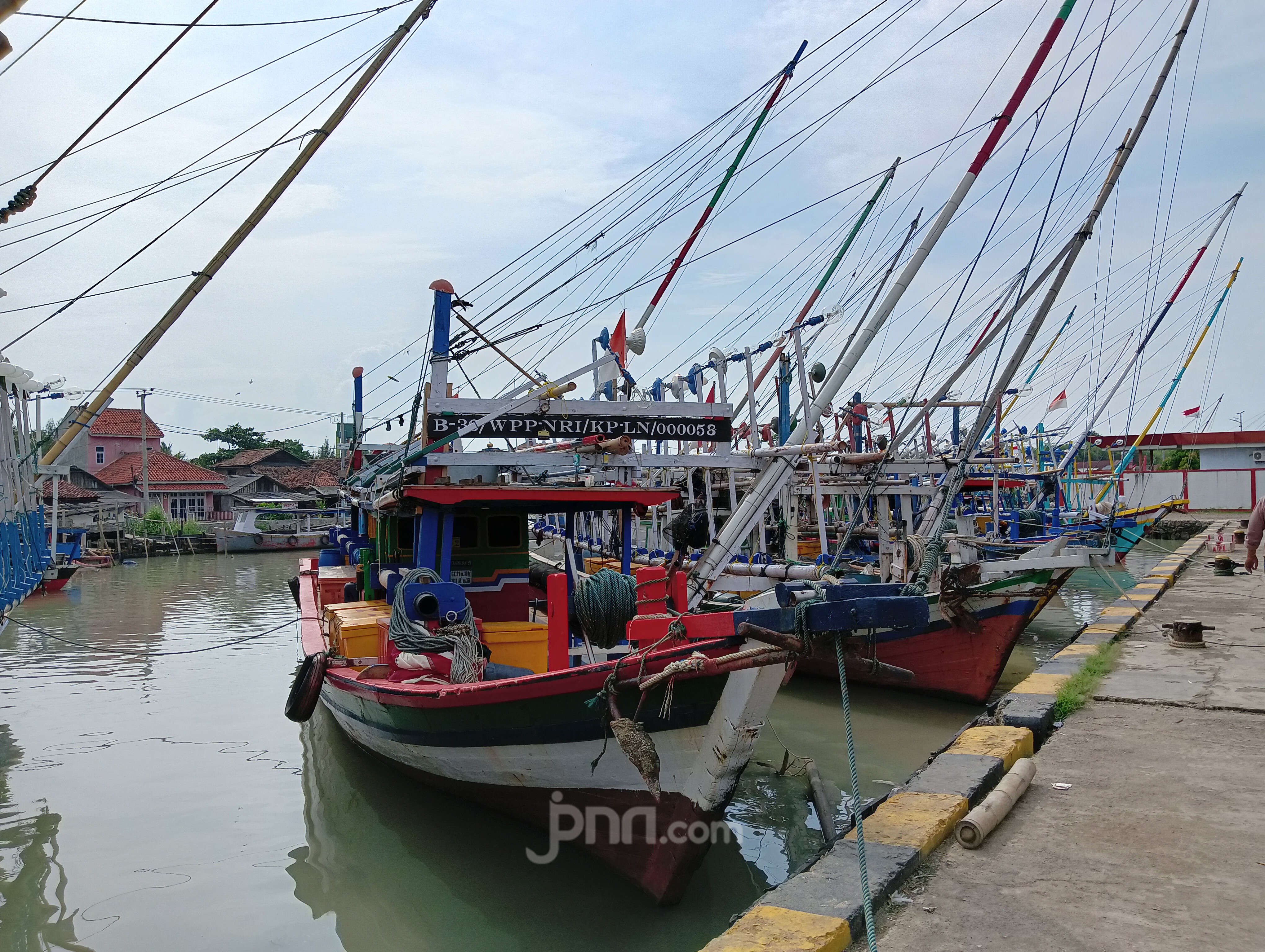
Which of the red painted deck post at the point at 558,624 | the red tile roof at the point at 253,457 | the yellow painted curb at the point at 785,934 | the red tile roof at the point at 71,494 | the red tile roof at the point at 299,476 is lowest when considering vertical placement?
the yellow painted curb at the point at 785,934

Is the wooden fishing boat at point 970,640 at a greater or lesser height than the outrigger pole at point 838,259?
lesser

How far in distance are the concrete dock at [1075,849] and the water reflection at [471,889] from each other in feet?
6.24

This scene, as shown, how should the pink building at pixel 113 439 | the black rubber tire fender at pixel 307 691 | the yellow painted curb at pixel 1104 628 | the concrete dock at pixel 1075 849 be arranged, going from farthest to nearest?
the pink building at pixel 113 439 < the yellow painted curb at pixel 1104 628 < the black rubber tire fender at pixel 307 691 < the concrete dock at pixel 1075 849

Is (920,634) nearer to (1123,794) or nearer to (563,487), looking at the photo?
(563,487)

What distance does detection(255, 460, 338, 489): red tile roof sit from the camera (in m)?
58.0

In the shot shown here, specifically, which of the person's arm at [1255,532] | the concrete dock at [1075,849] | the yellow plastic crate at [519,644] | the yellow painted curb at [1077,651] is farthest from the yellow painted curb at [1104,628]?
the yellow plastic crate at [519,644]

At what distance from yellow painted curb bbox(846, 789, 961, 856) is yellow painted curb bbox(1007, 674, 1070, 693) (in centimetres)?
278

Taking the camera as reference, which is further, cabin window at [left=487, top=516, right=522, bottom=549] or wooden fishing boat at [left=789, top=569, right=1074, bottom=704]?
wooden fishing boat at [left=789, top=569, right=1074, bottom=704]

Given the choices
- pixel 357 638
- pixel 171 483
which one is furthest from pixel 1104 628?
pixel 171 483

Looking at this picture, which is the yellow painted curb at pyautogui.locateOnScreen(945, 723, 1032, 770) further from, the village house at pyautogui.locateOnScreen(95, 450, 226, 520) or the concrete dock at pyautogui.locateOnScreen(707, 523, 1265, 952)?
the village house at pyautogui.locateOnScreen(95, 450, 226, 520)

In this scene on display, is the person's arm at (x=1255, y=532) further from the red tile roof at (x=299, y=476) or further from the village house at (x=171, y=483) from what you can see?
the red tile roof at (x=299, y=476)

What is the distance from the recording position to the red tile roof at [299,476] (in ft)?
190

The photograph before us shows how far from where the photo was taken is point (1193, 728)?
638cm

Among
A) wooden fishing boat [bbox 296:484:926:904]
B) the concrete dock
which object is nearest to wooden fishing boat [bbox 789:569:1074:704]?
the concrete dock
